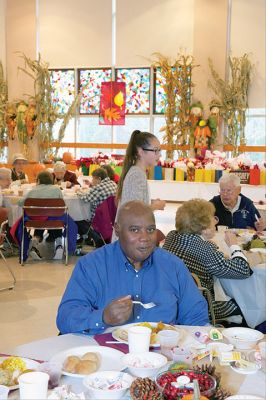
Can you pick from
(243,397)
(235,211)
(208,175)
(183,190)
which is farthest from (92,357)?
(183,190)

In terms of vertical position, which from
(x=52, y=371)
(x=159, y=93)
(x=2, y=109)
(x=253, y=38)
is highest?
(x=253, y=38)

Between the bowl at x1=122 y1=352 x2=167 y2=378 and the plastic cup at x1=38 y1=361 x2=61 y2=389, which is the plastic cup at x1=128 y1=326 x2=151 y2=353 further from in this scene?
the plastic cup at x1=38 y1=361 x2=61 y2=389

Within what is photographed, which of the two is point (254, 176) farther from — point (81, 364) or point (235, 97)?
point (81, 364)

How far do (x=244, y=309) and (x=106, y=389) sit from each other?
2.25m

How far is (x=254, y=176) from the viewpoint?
28.3 ft

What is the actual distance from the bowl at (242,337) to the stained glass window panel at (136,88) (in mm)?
12524

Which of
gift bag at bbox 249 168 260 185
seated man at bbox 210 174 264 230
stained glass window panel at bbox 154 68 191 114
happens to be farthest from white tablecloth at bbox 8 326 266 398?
stained glass window panel at bbox 154 68 191 114

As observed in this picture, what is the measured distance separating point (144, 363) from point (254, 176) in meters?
7.35

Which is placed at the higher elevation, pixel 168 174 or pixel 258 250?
pixel 168 174

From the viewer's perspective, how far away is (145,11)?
1387 centimetres

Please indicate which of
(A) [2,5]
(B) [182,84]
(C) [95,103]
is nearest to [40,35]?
(A) [2,5]

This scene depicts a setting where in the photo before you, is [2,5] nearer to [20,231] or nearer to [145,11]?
[145,11]

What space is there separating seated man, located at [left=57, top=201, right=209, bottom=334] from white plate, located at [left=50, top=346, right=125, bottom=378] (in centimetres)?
35

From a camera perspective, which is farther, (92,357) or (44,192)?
(44,192)
